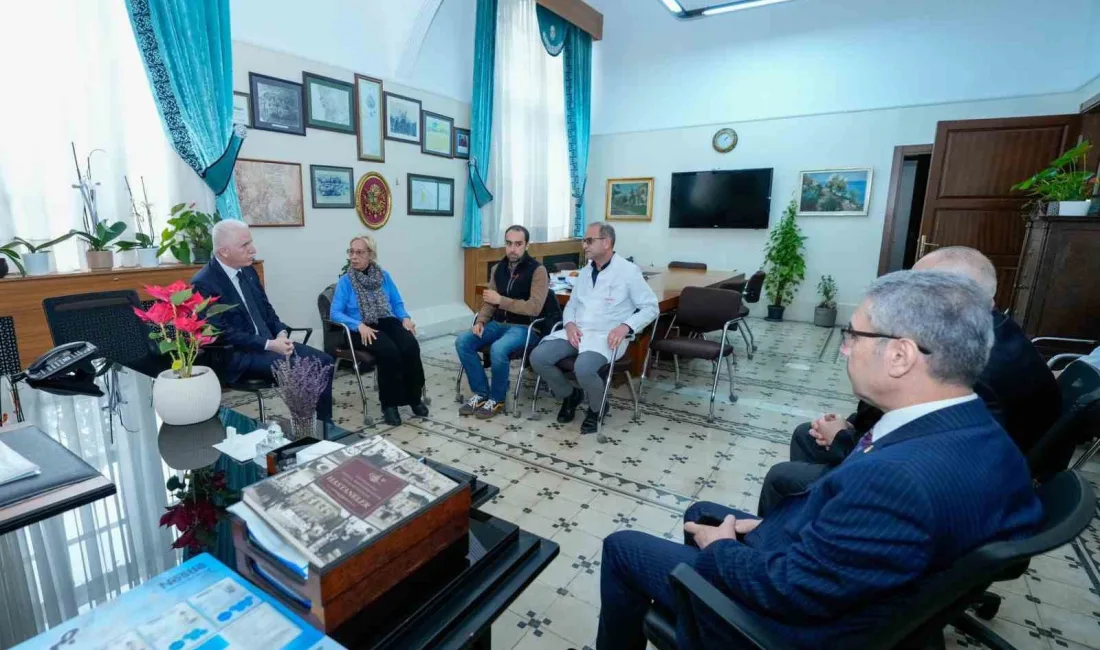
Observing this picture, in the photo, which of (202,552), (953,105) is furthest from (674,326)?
(953,105)

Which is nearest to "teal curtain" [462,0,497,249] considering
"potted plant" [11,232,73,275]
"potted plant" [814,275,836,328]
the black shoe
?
the black shoe

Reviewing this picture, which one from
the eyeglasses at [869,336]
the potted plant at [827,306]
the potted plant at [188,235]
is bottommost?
the potted plant at [827,306]

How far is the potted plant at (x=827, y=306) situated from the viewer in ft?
21.0

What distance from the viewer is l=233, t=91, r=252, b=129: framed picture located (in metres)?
3.60

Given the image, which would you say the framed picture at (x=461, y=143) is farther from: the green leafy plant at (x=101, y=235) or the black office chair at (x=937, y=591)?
the black office chair at (x=937, y=591)

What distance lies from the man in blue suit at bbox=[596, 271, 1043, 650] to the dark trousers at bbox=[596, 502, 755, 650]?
89 mm

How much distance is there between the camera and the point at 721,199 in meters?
6.93

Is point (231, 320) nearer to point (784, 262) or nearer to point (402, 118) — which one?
point (402, 118)

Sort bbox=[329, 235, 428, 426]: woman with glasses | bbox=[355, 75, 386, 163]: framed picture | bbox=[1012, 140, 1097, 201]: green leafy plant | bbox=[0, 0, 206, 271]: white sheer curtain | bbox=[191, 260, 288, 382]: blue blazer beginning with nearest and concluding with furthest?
bbox=[191, 260, 288, 382]: blue blazer → bbox=[0, 0, 206, 271]: white sheer curtain → bbox=[329, 235, 428, 426]: woman with glasses → bbox=[1012, 140, 1097, 201]: green leafy plant → bbox=[355, 75, 386, 163]: framed picture

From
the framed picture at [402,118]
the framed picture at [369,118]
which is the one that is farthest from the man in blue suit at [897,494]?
the framed picture at [402,118]

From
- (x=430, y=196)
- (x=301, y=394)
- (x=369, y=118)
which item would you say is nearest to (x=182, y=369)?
(x=301, y=394)

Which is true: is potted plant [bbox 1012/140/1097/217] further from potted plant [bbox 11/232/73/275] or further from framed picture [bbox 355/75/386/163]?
potted plant [bbox 11/232/73/275]

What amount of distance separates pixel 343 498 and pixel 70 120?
356cm

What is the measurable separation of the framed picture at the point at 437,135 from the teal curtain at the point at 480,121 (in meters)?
0.28
